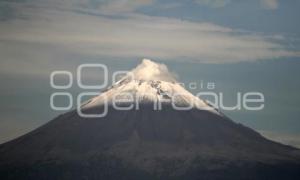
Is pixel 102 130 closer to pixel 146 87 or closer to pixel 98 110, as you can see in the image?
pixel 98 110

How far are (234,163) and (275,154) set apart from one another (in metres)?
5.59

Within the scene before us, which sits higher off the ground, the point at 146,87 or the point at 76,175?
the point at 146,87

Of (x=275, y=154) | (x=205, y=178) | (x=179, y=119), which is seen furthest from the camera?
(x=179, y=119)

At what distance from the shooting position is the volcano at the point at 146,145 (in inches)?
3976

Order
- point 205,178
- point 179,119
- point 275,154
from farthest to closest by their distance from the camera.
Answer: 1. point 179,119
2. point 275,154
3. point 205,178

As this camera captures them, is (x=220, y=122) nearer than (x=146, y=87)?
Yes

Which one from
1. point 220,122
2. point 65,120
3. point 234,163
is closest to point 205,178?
point 234,163

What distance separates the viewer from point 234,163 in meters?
103

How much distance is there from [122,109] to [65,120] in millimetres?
8652

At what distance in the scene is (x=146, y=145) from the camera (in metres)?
110

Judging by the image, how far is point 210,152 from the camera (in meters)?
105

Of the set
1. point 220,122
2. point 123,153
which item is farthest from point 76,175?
point 220,122

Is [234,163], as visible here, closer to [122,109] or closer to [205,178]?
[205,178]

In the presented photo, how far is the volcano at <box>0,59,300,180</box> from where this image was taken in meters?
101
